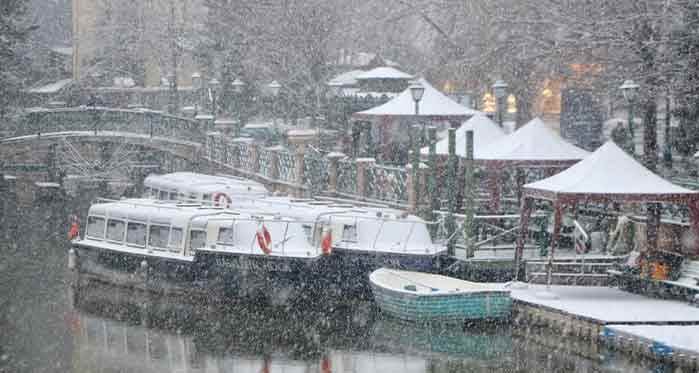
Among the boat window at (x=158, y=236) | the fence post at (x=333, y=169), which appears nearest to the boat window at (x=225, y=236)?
the boat window at (x=158, y=236)

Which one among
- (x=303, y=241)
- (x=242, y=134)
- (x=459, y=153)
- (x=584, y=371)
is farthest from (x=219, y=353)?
(x=242, y=134)

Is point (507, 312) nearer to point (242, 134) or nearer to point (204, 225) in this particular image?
point (204, 225)

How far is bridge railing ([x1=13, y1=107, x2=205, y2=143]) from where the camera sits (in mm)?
45062

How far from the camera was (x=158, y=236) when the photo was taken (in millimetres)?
28312

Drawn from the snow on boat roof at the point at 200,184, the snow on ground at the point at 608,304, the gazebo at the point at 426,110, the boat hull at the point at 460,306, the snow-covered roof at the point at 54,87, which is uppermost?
the snow-covered roof at the point at 54,87

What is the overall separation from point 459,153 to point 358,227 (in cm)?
793

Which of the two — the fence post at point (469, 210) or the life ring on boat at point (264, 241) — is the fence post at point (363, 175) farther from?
the life ring on boat at point (264, 241)

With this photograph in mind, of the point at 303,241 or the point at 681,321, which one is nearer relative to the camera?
the point at 681,321

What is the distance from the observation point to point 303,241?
26.5 meters

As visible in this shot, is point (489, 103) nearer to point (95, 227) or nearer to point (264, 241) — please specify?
point (95, 227)

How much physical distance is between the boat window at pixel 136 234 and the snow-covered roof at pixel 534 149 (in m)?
8.76

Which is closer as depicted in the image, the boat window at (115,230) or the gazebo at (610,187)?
the gazebo at (610,187)

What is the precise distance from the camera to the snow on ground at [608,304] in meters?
21.2

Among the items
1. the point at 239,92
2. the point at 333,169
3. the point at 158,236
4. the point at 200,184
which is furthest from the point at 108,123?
the point at 158,236
